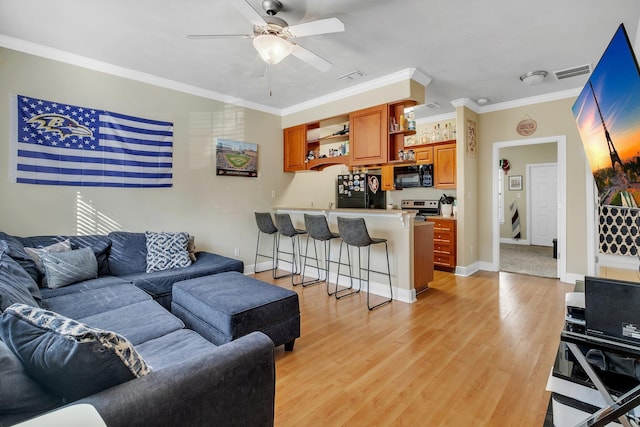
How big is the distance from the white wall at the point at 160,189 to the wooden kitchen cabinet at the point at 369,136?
157cm

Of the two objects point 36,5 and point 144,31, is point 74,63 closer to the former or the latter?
point 36,5

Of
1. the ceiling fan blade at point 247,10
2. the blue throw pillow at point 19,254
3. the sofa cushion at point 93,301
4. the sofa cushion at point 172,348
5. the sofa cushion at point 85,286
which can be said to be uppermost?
the ceiling fan blade at point 247,10

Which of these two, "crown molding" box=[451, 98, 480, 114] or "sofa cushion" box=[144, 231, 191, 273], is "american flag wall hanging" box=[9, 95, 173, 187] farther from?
"crown molding" box=[451, 98, 480, 114]

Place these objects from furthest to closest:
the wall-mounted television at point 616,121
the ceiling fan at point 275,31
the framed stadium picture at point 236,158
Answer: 1. the framed stadium picture at point 236,158
2. the ceiling fan at point 275,31
3. the wall-mounted television at point 616,121

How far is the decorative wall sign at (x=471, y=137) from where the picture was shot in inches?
187

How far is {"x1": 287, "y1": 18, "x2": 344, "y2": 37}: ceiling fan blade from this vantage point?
218cm

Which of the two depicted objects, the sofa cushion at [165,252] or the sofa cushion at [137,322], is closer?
the sofa cushion at [137,322]

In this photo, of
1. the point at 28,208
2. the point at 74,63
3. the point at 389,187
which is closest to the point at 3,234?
the point at 28,208

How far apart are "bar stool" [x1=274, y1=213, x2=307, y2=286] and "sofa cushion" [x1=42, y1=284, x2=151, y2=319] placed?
207cm

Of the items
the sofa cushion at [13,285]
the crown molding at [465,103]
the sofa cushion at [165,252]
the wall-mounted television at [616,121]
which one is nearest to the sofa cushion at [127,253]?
the sofa cushion at [165,252]

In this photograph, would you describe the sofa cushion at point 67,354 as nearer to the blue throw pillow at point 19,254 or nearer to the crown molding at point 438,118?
the blue throw pillow at point 19,254

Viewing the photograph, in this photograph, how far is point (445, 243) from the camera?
16.2 ft

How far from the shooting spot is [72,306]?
2.18 meters

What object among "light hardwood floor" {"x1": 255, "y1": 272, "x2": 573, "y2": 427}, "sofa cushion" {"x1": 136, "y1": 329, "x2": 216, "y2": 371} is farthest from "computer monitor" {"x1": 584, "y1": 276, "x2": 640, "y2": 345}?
"sofa cushion" {"x1": 136, "y1": 329, "x2": 216, "y2": 371}
